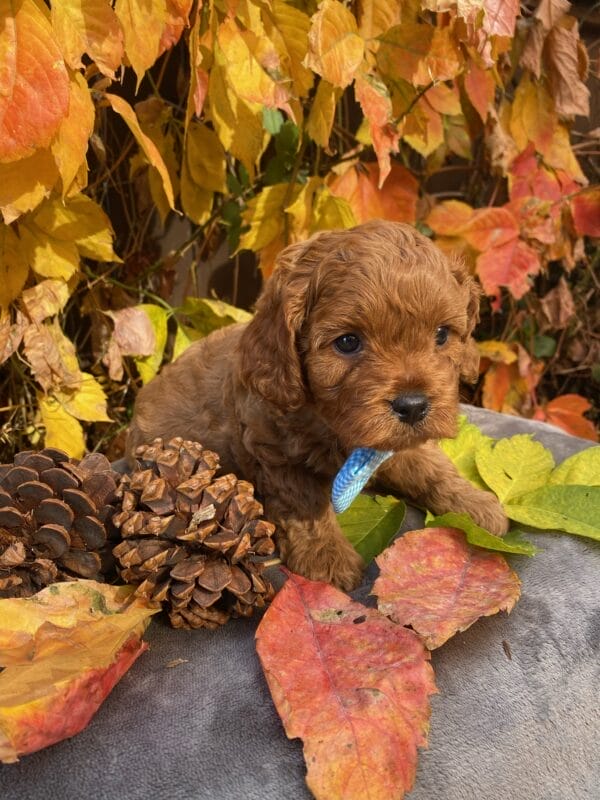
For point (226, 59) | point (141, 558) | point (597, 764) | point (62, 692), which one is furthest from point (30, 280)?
point (597, 764)

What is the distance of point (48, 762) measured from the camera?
4.03 feet

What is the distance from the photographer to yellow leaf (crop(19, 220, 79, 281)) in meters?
2.26

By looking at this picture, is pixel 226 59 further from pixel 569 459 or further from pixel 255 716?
pixel 255 716

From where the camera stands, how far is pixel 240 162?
3021 mm

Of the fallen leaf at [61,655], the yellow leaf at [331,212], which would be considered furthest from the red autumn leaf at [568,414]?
the fallen leaf at [61,655]

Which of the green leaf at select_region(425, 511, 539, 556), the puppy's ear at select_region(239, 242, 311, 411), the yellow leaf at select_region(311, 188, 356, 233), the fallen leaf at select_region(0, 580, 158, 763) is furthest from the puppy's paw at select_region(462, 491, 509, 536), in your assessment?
the yellow leaf at select_region(311, 188, 356, 233)

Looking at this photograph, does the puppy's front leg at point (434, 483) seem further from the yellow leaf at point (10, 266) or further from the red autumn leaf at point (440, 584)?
the yellow leaf at point (10, 266)

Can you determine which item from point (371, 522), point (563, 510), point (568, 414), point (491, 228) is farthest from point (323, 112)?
point (568, 414)

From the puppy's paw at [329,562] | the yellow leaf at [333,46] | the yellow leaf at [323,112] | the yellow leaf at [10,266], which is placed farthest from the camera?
the yellow leaf at [323,112]

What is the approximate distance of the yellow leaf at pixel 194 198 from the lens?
270cm

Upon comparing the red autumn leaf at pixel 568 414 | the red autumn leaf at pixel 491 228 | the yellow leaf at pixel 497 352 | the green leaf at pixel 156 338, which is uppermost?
the red autumn leaf at pixel 491 228

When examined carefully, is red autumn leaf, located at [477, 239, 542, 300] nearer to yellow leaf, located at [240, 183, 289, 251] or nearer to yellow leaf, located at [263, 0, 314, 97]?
yellow leaf, located at [240, 183, 289, 251]

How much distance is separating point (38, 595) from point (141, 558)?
216 millimetres

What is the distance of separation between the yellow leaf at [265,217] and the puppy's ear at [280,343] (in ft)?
3.08
